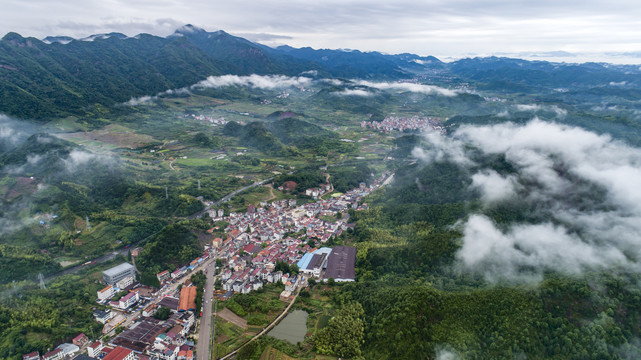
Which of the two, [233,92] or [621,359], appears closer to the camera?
[621,359]

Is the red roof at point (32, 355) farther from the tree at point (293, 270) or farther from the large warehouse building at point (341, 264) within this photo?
the large warehouse building at point (341, 264)

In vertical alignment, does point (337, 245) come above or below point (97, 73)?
below

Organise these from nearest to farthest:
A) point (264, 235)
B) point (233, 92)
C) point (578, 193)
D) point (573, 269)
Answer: point (573, 269)
point (578, 193)
point (264, 235)
point (233, 92)

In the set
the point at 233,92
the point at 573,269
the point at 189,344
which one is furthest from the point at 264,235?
the point at 233,92

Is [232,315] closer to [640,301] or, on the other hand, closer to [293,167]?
[640,301]

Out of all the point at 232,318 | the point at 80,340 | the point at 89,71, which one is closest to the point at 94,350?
the point at 80,340

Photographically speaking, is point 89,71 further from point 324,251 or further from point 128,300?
point 324,251
